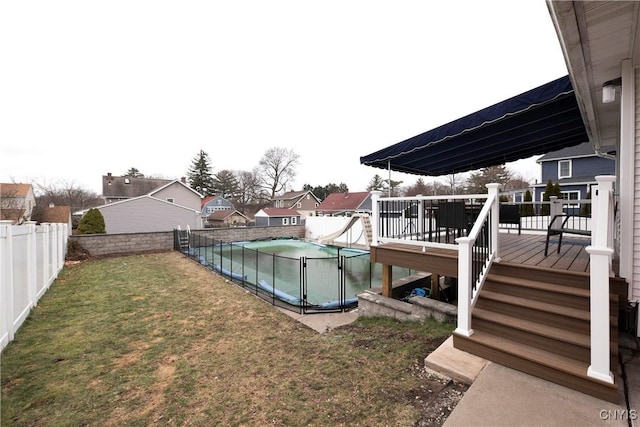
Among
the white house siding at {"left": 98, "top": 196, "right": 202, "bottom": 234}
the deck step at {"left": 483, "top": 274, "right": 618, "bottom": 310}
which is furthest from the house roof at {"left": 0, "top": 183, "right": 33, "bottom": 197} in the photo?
the deck step at {"left": 483, "top": 274, "right": 618, "bottom": 310}

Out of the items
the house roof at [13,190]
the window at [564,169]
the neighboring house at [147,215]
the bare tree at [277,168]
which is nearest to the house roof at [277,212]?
the neighboring house at [147,215]

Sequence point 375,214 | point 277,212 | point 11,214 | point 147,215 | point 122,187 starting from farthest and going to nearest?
1. point 277,212
2. point 122,187
3. point 147,215
4. point 11,214
5. point 375,214

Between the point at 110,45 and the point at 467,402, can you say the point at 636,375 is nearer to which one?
the point at 467,402

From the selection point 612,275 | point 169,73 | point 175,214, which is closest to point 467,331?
point 612,275

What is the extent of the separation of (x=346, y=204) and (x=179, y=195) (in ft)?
62.1

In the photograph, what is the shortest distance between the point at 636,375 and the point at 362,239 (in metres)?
14.8

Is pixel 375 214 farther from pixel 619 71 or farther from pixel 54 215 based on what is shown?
pixel 54 215

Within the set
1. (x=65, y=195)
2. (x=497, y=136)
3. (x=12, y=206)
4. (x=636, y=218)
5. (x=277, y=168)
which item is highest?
(x=277, y=168)

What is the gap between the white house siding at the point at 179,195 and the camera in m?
24.6

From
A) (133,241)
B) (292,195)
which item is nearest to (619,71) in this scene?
(133,241)

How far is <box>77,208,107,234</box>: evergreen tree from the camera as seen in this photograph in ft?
45.5

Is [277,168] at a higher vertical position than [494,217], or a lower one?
higher

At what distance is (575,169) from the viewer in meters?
16.8

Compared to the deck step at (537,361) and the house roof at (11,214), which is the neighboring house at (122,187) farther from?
the deck step at (537,361)
